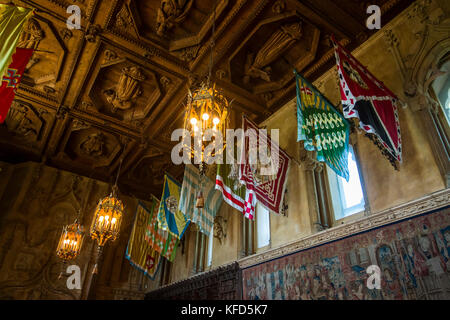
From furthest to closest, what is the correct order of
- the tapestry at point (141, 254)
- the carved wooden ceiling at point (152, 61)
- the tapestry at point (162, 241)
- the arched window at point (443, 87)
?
the tapestry at point (141, 254) < the tapestry at point (162, 241) < the carved wooden ceiling at point (152, 61) < the arched window at point (443, 87)

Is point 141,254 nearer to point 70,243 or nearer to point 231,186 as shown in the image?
point 70,243

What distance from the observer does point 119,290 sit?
13758 mm

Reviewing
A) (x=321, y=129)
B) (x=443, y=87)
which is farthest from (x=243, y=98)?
(x=443, y=87)

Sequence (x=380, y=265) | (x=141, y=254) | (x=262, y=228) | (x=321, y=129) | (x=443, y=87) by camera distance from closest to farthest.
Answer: (x=380, y=265)
(x=321, y=129)
(x=443, y=87)
(x=262, y=228)
(x=141, y=254)

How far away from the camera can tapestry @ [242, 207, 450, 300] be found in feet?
15.3

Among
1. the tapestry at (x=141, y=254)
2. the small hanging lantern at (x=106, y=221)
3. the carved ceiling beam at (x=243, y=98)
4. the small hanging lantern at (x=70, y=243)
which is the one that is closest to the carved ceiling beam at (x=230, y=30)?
the carved ceiling beam at (x=243, y=98)

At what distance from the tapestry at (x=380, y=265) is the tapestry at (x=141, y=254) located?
20.4 feet

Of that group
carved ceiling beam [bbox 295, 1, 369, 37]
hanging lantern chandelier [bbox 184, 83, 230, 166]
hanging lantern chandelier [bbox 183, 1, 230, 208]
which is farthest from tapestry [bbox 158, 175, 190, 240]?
carved ceiling beam [bbox 295, 1, 369, 37]

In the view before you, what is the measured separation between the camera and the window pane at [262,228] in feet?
29.7

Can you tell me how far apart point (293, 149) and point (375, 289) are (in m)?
4.60

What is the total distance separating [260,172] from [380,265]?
133 inches

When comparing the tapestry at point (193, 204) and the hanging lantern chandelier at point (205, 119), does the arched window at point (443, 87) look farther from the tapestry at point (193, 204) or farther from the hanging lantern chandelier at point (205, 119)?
the tapestry at point (193, 204)

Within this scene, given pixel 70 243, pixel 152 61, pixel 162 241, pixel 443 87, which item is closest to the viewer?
pixel 443 87

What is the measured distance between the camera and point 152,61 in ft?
29.8
